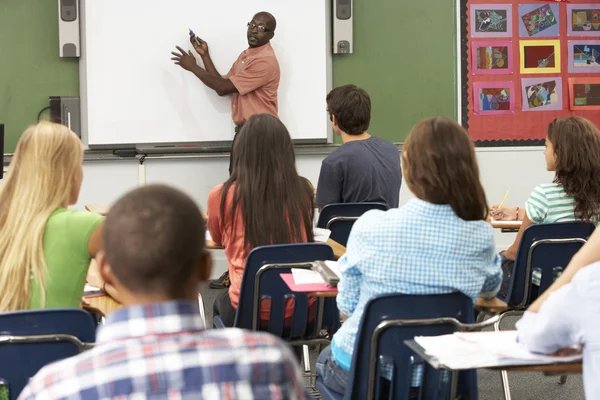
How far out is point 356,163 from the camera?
436cm

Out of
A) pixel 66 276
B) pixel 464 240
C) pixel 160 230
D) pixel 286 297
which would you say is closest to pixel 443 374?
pixel 464 240

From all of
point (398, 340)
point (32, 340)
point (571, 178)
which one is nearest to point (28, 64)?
point (571, 178)

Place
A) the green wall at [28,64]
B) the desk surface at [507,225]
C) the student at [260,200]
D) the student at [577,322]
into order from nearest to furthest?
the student at [577,322] < the student at [260,200] < the desk surface at [507,225] < the green wall at [28,64]

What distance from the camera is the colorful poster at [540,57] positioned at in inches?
267

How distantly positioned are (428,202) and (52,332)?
100cm

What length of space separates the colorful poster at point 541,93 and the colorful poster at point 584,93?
0.31 ft

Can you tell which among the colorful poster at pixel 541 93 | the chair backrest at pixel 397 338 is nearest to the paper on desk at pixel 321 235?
the chair backrest at pixel 397 338

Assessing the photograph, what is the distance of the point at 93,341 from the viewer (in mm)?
2186

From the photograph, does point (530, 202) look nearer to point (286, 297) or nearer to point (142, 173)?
point (286, 297)

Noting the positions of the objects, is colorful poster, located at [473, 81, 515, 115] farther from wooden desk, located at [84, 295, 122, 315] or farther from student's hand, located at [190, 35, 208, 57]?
wooden desk, located at [84, 295, 122, 315]

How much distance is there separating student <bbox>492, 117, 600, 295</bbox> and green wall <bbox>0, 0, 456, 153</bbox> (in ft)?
9.87

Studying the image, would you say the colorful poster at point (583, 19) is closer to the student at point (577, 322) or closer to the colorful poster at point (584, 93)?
the colorful poster at point (584, 93)

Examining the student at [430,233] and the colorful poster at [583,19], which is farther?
the colorful poster at [583,19]

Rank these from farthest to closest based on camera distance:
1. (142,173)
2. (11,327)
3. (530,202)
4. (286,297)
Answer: (142,173) → (530,202) → (286,297) → (11,327)
